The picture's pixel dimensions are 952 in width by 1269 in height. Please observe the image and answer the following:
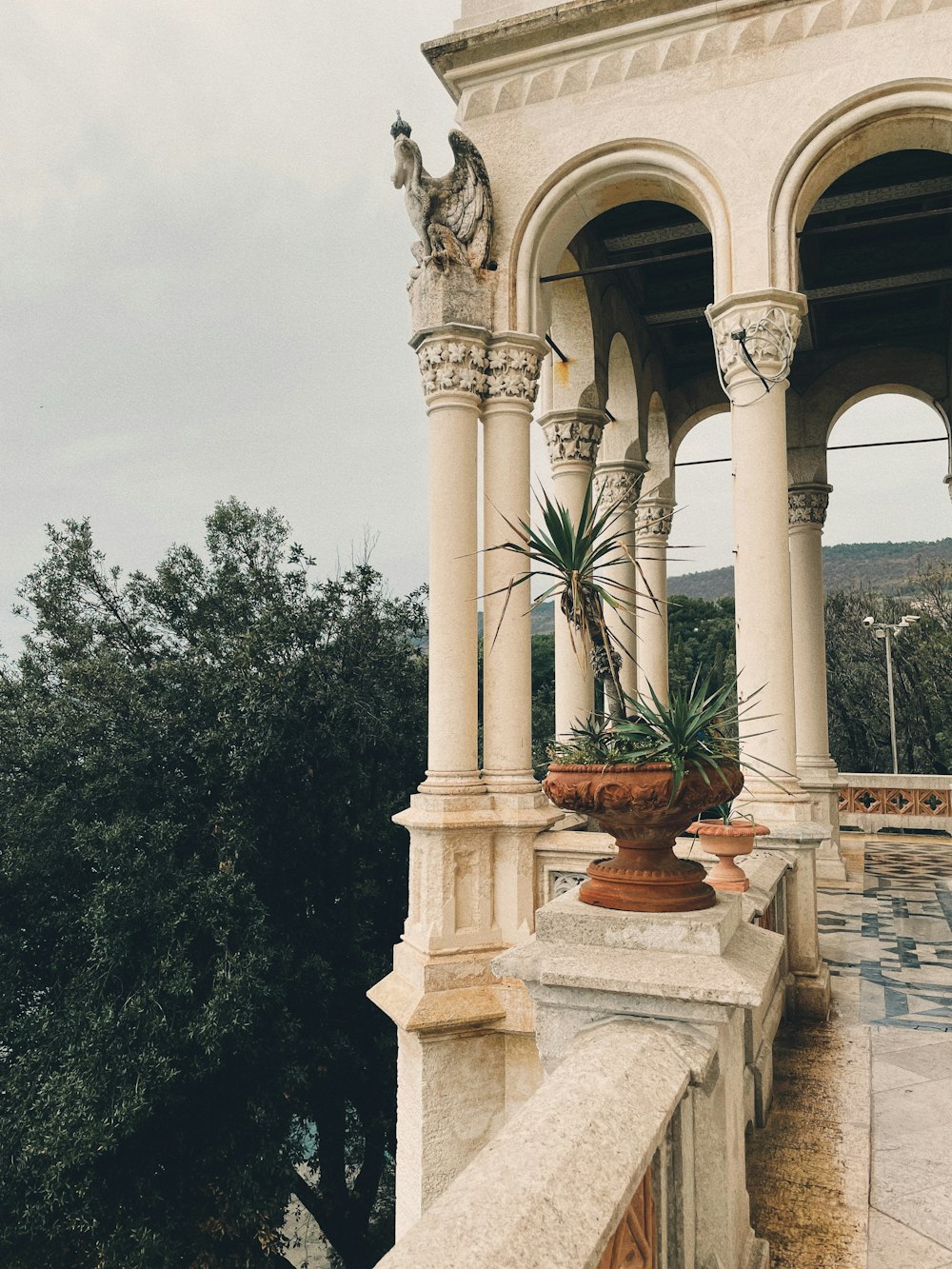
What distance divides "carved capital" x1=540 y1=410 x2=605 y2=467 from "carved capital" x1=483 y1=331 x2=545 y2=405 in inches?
107

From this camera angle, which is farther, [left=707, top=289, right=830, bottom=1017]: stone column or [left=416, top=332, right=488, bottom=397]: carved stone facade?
[left=416, top=332, right=488, bottom=397]: carved stone facade

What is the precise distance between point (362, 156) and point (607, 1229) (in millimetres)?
60501

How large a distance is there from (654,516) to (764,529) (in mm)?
6486

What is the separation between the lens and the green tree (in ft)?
40.2

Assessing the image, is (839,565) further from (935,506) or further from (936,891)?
(936,891)

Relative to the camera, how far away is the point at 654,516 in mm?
13852

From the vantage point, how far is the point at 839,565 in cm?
9038

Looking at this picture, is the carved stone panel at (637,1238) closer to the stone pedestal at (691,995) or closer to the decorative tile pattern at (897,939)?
the stone pedestal at (691,995)

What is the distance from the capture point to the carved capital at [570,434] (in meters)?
11.0

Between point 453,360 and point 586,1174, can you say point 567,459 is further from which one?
point 586,1174

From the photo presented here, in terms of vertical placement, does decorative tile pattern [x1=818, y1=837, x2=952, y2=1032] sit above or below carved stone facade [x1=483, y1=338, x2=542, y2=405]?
below

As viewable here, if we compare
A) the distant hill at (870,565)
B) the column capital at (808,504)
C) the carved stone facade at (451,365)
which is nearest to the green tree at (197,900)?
the column capital at (808,504)

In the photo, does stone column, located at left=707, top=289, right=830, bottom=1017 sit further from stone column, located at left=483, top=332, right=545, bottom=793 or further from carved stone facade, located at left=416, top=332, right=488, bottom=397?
carved stone facade, located at left=416, top=332, right=488, bottom=397

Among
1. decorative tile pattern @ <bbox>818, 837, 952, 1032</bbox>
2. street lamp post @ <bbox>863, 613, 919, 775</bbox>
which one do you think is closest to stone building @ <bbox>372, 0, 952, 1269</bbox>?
decorative tile pattern @ <bbox>818, 837, 952, 1032</bbox>
